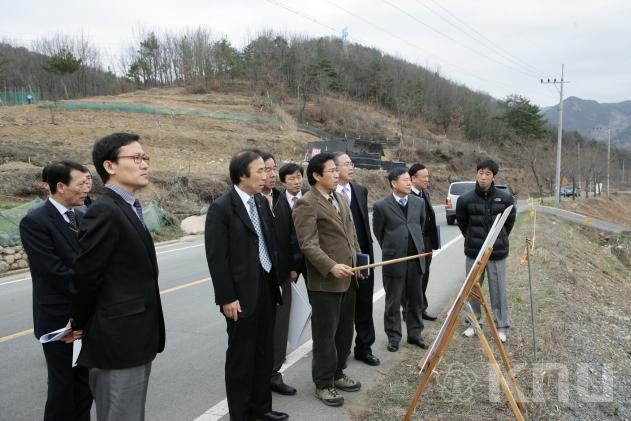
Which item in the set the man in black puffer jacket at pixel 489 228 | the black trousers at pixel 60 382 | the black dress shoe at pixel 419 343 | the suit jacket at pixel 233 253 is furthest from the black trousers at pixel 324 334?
the man in black puffer jacket at pixel 489 228

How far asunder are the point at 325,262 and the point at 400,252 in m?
1.68

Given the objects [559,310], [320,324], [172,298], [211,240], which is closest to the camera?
[211,240]

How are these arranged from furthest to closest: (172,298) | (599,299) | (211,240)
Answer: (599,299) → (172,298) → (211,240)

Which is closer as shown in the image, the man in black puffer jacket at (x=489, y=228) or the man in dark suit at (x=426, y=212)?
the man in black puffer jacket at (x=489, y=228)

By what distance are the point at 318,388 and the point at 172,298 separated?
166 inches

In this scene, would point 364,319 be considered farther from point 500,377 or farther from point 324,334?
point 500,377

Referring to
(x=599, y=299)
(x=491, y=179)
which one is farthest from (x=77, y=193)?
(x=599, y=299)

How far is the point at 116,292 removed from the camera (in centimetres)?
253

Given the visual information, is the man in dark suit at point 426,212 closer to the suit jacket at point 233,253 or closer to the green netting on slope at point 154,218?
the suit jacket at point 233,253

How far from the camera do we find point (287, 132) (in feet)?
153

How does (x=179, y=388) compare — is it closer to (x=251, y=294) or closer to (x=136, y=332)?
(x=251, y=294)

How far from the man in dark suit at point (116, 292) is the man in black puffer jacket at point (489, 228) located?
163 inches

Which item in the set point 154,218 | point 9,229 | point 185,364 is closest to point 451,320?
point 185,364

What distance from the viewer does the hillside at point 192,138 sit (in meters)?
20.8
